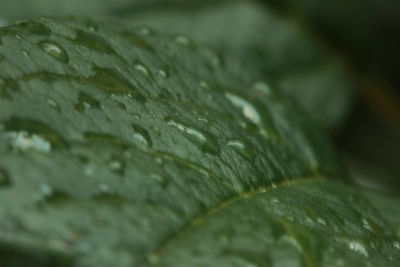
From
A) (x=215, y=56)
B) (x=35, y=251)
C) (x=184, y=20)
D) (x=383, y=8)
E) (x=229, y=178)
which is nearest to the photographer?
(x=35, y=251)

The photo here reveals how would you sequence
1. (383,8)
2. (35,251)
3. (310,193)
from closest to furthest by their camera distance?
(35,251), (310,193), (383,8)

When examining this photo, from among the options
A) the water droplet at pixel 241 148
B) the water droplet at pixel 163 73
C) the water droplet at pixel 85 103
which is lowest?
the water droplet at pixel 241 148

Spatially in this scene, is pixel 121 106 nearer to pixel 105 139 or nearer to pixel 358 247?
pixel 105 139

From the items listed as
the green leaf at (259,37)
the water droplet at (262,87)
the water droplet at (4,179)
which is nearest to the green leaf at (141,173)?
the water droplet at (4,179)

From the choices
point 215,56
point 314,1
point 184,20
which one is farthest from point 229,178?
point 314,1

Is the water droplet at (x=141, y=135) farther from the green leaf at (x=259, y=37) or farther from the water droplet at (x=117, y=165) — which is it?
the green leaf at (x=259, y=37)

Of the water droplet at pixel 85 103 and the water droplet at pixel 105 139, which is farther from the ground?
the water droplet at pixel 85 103

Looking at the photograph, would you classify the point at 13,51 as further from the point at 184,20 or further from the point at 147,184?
the point at 184,20
